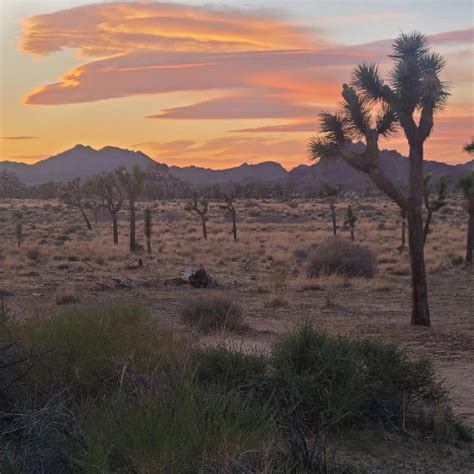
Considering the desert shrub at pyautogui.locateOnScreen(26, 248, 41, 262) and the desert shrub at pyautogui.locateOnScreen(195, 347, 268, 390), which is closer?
the desert shrub at pyautogui.locateOnScreen(195, 347, 268, 390)

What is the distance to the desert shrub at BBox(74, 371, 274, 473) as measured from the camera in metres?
4.80

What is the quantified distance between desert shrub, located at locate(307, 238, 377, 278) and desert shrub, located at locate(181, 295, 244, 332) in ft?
41.1

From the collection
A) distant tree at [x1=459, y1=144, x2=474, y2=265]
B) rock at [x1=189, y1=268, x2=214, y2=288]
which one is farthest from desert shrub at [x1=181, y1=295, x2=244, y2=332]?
distant tree at [x1=459, y1=144, x2=474, y2=265]

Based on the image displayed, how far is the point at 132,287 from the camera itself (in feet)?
80.7

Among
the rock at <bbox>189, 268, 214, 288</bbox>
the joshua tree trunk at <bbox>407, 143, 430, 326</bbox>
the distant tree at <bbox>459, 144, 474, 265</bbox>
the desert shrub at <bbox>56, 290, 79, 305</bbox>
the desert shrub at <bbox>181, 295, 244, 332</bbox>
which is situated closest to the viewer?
the desert shrub at <bbox>181, 295, 244, 332</bbox>

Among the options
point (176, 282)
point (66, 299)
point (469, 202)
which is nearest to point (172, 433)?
point (66, 299)

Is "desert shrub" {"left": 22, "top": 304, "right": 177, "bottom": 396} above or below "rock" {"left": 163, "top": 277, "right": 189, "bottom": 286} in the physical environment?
above

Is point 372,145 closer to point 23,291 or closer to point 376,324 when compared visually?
point 376,324

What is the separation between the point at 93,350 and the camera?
7773 mm

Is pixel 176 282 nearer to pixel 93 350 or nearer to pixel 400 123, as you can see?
pixel 400 123

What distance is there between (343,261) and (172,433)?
2383 cm

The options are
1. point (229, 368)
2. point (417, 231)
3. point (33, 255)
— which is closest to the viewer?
point (229, 368)

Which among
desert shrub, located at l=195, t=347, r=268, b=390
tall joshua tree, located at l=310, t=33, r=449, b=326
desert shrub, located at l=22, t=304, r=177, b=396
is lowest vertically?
desert shrub, located at l=195, t=347, r=268, b=390

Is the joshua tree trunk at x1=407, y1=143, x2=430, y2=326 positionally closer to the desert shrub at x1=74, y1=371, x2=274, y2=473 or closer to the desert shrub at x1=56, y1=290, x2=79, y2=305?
the desert shrub at x1=56, y1=290, x2=79, y2=305
